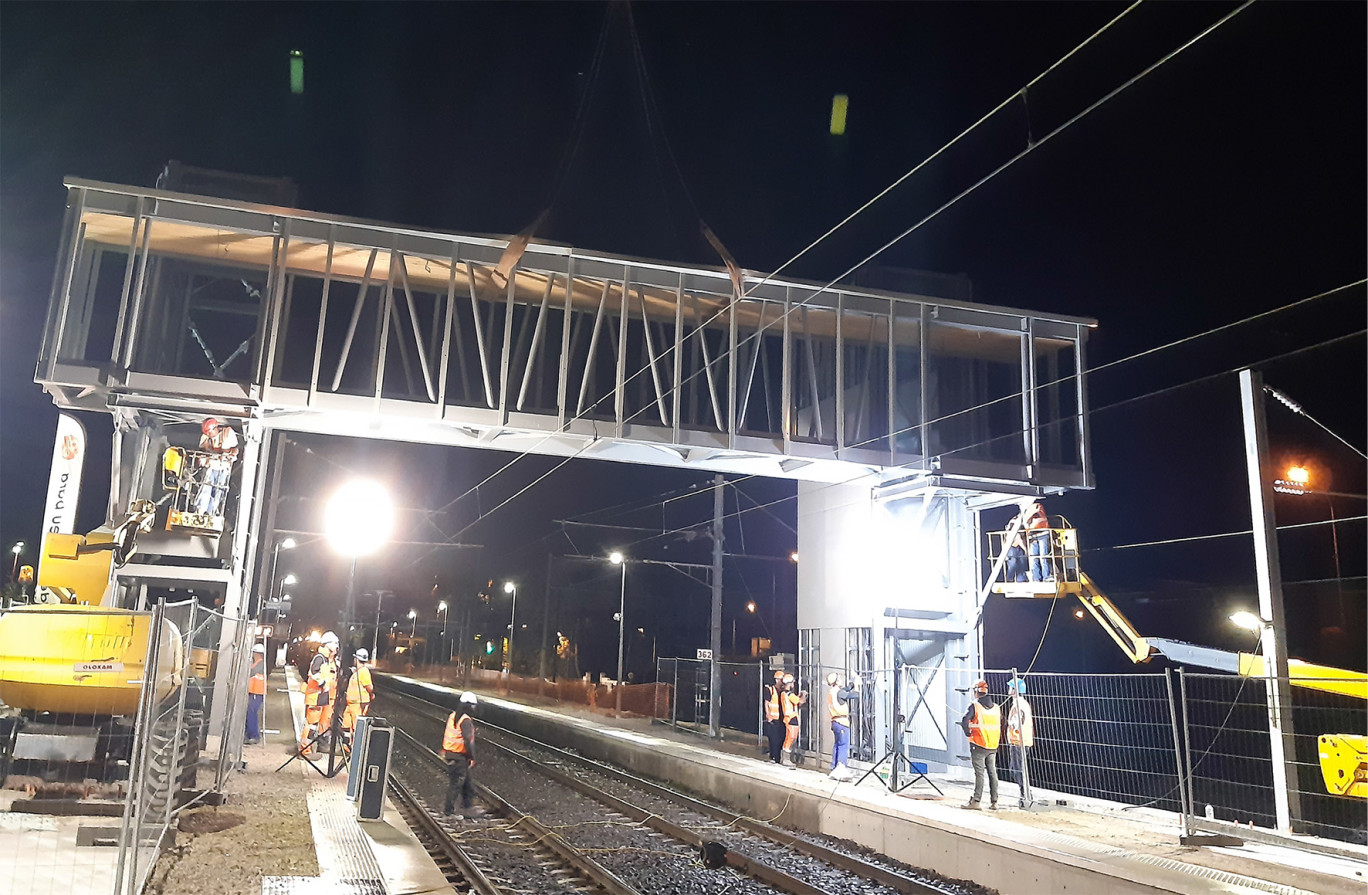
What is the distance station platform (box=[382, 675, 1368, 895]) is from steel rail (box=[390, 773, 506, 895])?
5419 mm

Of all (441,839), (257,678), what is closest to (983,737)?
(441,839)

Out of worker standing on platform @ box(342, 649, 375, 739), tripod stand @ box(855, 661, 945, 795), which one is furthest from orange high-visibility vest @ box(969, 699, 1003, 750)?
worker standing on platform @ box(342, 649, 375, 739)

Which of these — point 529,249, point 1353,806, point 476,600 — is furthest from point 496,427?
point 476,600

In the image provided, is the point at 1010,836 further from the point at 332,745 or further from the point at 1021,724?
the point at 332,745

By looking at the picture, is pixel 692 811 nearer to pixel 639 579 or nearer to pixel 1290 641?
pixel 1290 641

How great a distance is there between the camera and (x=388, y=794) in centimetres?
1733

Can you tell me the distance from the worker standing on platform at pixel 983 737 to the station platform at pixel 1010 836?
386 mm

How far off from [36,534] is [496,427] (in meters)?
29.5

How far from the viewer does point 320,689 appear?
58.2 feet

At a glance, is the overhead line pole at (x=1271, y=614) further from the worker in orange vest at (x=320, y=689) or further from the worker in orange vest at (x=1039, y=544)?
the worker in orange vest at (x=320, y=689)

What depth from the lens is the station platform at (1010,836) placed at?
9727 millimetres

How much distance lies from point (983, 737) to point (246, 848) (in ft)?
34.3

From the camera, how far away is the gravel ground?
9.03 m

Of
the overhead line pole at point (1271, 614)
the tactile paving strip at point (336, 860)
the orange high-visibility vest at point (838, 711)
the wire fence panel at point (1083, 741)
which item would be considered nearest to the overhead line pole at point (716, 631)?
the orange high-visibility vest at point (838, 711)
